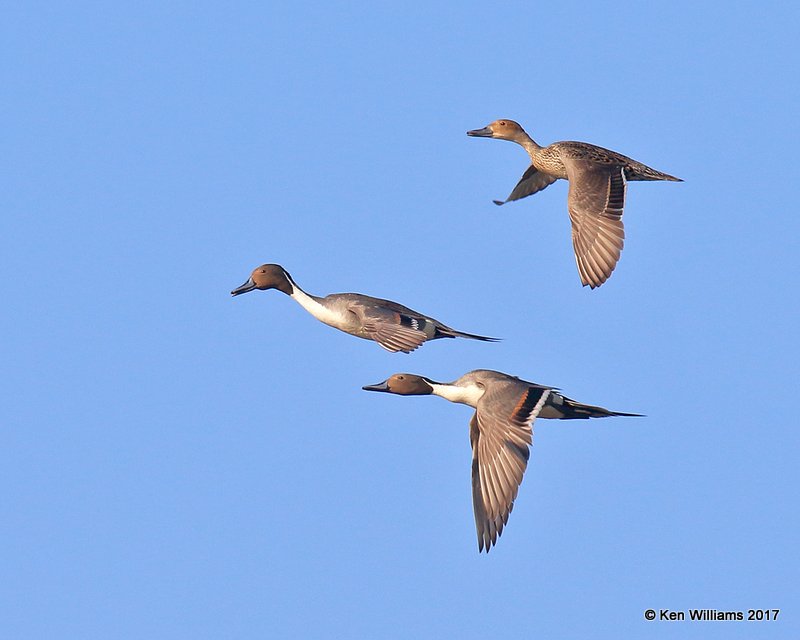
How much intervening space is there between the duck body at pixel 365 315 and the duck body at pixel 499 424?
24.0 inches

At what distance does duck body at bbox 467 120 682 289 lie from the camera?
43.5 feet

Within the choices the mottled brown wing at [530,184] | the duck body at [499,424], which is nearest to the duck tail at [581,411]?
the duck body at [499,424]

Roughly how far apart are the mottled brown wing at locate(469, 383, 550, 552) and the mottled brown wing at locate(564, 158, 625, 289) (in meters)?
1.26

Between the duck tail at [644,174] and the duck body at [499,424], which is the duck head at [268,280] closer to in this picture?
the duck body at [499,424]

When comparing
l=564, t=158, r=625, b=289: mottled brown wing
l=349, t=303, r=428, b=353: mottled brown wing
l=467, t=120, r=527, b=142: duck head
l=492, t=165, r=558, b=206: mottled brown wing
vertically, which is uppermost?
l=467, t=120, r=527, b=142: duck head

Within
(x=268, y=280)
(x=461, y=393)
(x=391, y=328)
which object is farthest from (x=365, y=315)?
(x=268, y=280)

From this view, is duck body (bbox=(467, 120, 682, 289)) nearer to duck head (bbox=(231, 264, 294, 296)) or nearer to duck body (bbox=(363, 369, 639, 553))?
duck body (bbox=(363, 369, 639, 553))

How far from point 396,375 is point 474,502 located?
2725 mm

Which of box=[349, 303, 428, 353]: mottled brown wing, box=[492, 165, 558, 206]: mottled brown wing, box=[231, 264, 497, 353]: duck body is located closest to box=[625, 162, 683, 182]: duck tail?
box=[492, 165, 558, 206]: mottled brown wing

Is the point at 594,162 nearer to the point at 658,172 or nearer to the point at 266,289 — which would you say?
the point at 658,172

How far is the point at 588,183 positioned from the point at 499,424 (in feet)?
10.0

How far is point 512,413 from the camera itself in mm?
12203

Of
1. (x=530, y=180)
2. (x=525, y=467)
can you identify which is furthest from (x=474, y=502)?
(x=530, y=180)

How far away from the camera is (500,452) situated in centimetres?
1181
